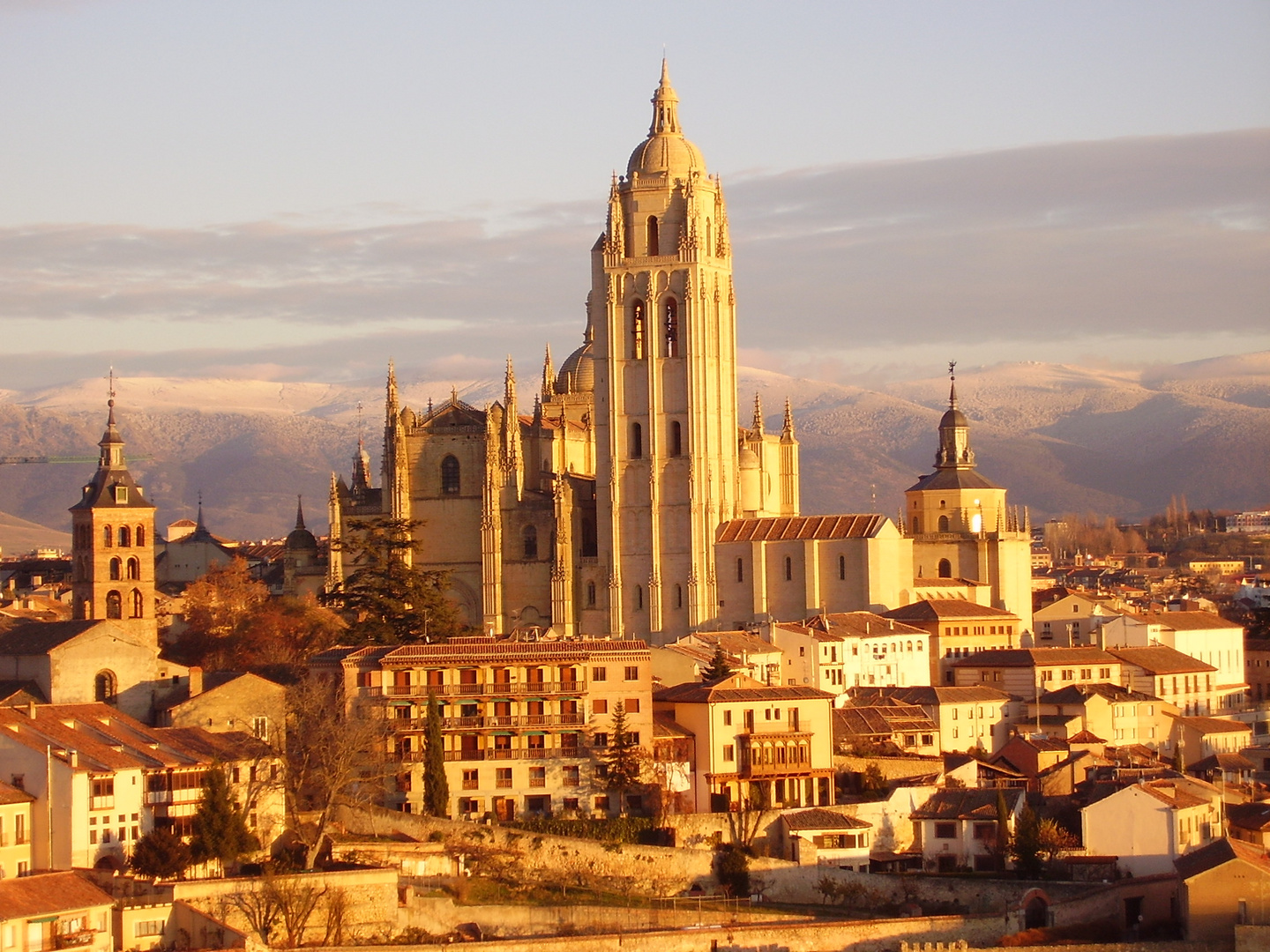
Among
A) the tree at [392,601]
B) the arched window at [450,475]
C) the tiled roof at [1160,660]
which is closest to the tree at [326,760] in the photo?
the tree at [392,601]

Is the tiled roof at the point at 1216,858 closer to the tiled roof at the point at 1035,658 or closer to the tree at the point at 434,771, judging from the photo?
the tree at the point at 434,771

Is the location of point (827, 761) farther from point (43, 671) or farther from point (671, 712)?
point (43, 671)

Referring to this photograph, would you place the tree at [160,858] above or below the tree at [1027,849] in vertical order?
above

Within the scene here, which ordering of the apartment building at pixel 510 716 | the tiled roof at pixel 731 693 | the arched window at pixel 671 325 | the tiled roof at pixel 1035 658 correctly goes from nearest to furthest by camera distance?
the apartment building at pixel 510 716 < the tiled roof at pixel 731 693 < the tiled roof at pixel 1035 658 < the arched window at pixel 671 325

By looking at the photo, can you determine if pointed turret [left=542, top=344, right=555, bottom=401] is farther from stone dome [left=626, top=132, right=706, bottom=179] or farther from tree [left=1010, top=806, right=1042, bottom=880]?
tree [left=1010, top=806, right=1042, bottom=880]

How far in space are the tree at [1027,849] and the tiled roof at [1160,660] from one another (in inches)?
1051

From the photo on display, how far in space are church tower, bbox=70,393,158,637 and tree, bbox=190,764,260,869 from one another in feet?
59.5

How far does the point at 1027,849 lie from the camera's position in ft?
206

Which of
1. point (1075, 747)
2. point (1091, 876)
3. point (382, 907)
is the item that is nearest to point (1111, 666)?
point (1075, 747)

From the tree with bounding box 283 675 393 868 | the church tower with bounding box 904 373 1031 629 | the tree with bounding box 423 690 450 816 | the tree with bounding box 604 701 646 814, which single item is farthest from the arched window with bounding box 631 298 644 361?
the tree with bounding box 423 690 450 816

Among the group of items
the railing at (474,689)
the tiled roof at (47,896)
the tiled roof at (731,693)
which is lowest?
the tiled roof at (47,896)

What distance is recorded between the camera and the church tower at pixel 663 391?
336 ft

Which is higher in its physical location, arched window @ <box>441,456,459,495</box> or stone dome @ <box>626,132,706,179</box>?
stone dome @ <box>626,132,706,179</box>

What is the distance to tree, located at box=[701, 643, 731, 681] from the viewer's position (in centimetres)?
7341
